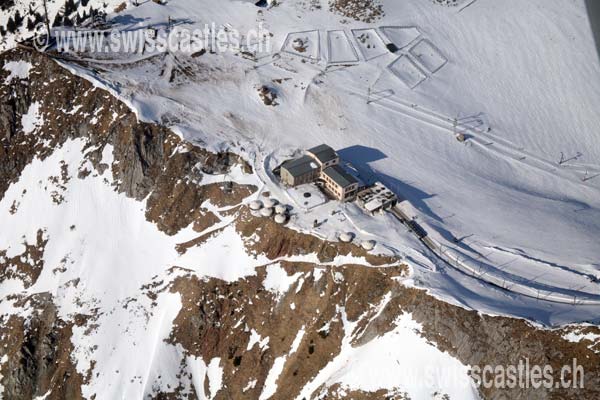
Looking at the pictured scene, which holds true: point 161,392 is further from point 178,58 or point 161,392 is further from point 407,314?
point 178,58

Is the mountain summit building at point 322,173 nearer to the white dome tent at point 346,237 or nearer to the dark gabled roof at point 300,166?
the dark gabled roof at point 300,166

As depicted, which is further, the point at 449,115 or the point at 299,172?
the point at 449,115

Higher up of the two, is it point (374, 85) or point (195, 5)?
point (195, 5)

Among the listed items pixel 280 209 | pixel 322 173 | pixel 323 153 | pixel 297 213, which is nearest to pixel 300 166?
pixel 322 173

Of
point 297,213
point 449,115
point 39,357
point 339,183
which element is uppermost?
point 449,115

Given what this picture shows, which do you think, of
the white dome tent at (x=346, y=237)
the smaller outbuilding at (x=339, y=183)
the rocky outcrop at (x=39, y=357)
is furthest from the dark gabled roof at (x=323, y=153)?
the rocky outcrop at (x=39, y=357)

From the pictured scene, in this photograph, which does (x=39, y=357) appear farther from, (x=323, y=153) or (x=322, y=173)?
(x=323, y=153)

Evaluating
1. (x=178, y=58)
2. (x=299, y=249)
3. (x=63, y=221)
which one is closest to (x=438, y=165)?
(x=299, y=249)
